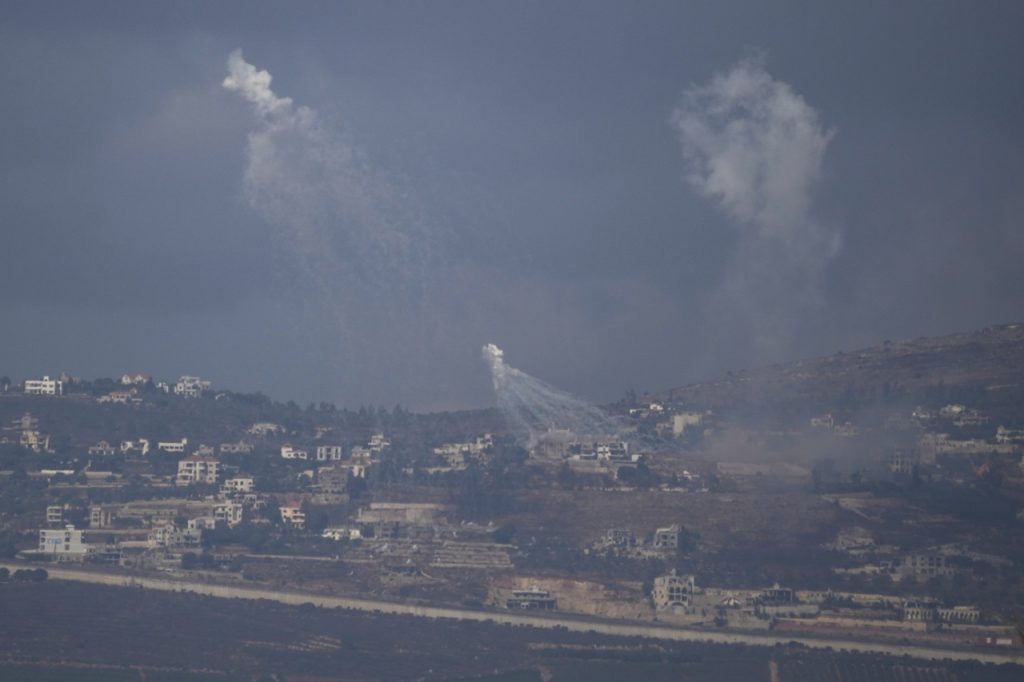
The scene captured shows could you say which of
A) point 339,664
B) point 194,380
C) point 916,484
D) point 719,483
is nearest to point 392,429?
point 194,380

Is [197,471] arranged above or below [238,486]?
above

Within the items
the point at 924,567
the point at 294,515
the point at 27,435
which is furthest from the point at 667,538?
the point at 27,435

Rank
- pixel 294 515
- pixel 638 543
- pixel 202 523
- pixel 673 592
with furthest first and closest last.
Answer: pixel 294 515, pixel 202 523, pixel 638 543, pixel 673 592

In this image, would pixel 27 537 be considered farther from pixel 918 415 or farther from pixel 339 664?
pixel 918 415

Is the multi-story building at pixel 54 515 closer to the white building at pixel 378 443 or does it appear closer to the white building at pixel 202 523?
the white building at pixel 202 523

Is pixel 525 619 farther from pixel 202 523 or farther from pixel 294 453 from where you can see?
pixel 294 453

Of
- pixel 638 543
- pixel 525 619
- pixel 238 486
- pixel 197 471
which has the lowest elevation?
pixel 525 619
